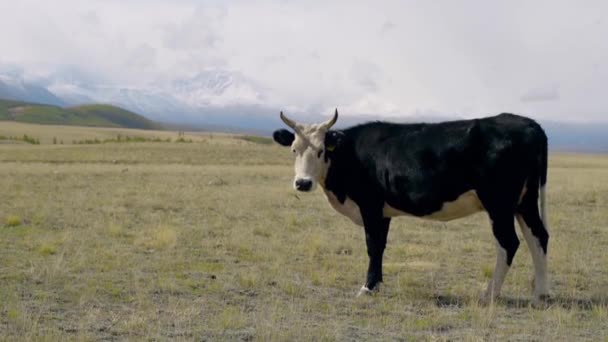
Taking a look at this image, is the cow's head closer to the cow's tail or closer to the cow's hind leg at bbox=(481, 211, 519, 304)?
the cow's hind leg at bbox=(481, 211, 519, 304)

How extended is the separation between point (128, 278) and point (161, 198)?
12.4 m

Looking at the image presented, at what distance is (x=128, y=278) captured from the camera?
11.2m

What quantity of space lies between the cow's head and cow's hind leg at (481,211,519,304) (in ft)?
8.19

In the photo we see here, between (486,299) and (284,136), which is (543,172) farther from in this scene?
(284,136)

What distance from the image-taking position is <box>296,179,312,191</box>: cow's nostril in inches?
423

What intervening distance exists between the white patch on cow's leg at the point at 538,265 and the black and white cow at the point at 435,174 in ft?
0.04

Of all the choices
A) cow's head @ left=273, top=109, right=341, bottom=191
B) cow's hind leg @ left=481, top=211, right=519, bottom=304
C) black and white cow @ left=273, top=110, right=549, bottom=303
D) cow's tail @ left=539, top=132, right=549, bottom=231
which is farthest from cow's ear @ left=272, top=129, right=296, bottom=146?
cow's tail @ left=539, top=132, right=549, bottom=231

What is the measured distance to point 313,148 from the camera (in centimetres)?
1109

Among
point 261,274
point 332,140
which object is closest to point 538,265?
point 332,140

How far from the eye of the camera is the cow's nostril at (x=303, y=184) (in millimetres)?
10734

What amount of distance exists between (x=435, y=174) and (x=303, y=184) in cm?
182

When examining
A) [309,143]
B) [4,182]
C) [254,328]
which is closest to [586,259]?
[309,143]

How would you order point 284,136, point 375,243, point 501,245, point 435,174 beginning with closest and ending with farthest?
1. point 501,245
2. point 435,174
3. point 375,243
4. point 284,136

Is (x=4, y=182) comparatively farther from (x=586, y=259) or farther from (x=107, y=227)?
(x=586, y=259)
